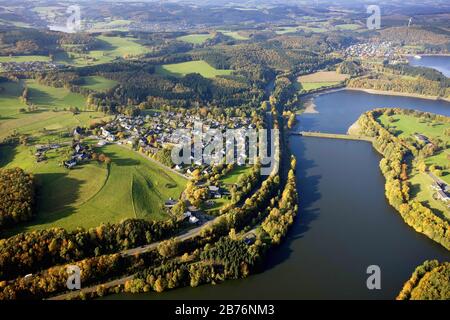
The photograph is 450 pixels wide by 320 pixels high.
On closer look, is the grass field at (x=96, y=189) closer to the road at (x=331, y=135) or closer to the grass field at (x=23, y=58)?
the road at (x=331, y=135)

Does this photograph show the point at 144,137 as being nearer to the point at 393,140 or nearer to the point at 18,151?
the point at 18,151

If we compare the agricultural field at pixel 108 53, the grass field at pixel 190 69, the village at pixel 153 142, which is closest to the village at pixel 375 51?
the grass field at pixel 190 69

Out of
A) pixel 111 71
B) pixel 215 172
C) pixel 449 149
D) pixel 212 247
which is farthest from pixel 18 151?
pixel 449 149

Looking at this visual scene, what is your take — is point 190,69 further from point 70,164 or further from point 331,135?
point 70,164

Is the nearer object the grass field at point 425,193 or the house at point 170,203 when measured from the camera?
the house at point 170,203

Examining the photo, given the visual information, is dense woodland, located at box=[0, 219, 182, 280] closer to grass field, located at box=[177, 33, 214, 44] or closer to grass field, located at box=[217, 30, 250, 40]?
grass field, located at box=[177, 33, 214, 44]
